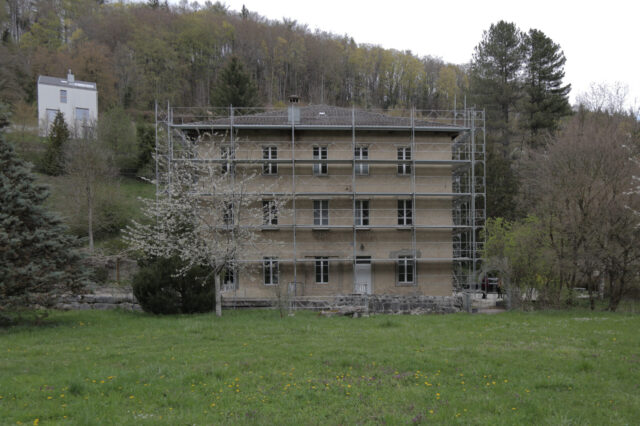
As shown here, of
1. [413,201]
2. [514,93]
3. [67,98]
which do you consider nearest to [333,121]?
[413,201]

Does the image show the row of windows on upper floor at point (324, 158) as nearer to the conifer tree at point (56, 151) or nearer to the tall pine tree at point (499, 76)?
the tall pine tree at point (499, 76)

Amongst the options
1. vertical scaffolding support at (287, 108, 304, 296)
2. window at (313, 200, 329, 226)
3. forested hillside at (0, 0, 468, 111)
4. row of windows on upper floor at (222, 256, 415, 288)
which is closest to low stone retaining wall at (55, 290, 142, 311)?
row of windows on upper floor at (222, 256, 415, 288)

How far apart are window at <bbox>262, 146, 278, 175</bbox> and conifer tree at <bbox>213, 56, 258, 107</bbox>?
2167 centimetres

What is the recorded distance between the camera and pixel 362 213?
2562 centimetres

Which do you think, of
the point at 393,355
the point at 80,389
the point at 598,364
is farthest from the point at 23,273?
the point at 598,364

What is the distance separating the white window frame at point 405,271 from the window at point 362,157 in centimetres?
518

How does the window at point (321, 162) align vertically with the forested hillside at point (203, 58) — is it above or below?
below

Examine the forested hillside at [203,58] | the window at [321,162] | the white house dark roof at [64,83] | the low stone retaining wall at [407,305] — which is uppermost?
the forested hillside at [203,58]

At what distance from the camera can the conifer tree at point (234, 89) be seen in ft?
149

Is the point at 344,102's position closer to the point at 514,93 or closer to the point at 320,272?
the point at 514,93

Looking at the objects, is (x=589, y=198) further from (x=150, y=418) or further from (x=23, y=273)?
(x=23, y=273)

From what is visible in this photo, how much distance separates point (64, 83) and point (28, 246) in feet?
149

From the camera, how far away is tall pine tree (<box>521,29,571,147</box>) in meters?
40.4

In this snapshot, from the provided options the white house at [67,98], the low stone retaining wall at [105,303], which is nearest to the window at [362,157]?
the low stone retaining wall at [105,303]
